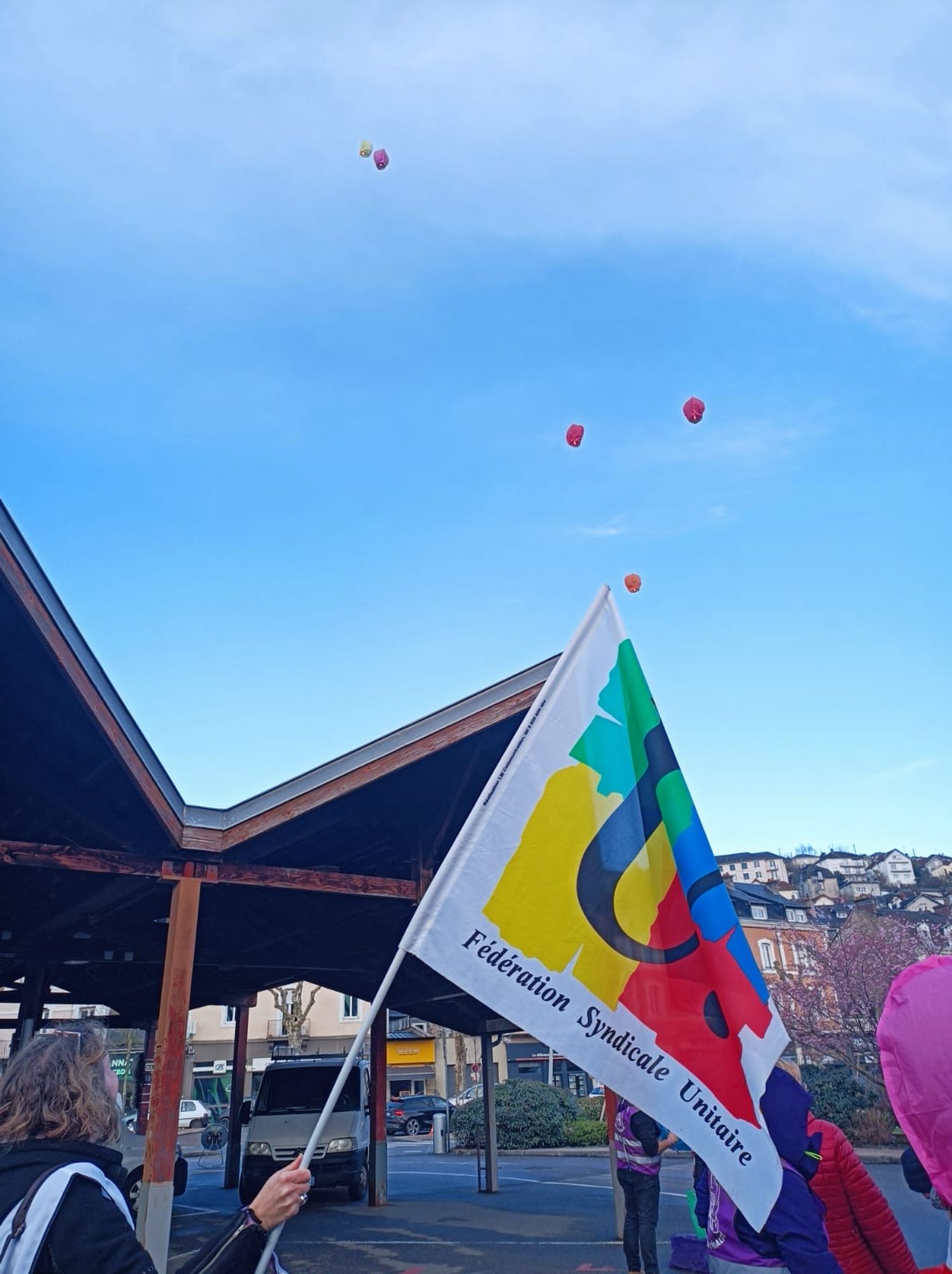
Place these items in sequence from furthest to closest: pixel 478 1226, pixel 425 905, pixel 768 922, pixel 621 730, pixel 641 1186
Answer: pixel 768 922
pixel 478 1226
pixel 641 1186
pixel 621 730
pixel 425 905

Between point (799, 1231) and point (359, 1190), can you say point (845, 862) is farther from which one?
point (799, 1231)

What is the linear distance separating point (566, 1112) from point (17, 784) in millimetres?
25164

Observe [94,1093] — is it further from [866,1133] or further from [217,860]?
[866,1133]

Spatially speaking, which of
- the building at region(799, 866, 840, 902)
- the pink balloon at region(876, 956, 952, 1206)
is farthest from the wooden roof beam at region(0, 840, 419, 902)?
the building at region(799, 866, 840, 902)

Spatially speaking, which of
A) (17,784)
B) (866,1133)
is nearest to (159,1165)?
(17,784)

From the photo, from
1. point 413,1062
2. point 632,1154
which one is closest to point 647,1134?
point 632,1154

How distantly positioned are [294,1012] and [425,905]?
53.3m

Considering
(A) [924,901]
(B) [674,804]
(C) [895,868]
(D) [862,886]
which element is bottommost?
(B) [674,804]

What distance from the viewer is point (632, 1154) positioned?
8.12 metres

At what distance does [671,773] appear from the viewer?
403 centimetres

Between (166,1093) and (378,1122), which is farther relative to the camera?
(378,1122)

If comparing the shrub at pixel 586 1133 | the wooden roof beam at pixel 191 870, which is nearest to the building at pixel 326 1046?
the shrub at pixel 586 1133

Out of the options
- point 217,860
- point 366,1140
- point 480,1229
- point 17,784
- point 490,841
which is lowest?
point 480,1229

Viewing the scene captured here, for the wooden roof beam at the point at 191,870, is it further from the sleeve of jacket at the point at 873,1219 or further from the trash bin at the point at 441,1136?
the trash bin at the point at 441,1136
